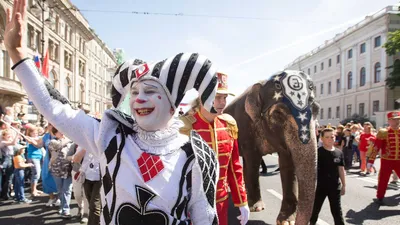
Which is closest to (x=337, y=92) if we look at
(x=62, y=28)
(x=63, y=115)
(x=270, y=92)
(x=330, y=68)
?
(x=330, y=68)

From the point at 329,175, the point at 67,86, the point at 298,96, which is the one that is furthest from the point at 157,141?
the point at 67,86

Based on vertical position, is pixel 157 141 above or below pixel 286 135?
above

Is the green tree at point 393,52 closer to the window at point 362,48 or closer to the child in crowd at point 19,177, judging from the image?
the window at point 362,48

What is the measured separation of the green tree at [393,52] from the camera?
91.4 feet

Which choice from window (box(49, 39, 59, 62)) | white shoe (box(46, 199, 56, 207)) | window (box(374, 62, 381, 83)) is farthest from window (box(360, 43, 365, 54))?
white shoe (box(46, 199, 56, 207))

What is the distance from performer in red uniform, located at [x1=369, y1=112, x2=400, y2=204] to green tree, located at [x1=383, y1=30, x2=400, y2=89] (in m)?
26.1

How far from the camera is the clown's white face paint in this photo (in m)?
1.61

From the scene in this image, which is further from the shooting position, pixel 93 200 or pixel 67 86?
pixel 67 86

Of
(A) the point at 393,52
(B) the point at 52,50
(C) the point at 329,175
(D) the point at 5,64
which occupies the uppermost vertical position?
(B) the point at 52,50

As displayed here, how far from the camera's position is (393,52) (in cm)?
2845

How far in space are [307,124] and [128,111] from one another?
7.48 feet

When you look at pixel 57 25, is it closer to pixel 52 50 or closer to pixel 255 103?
pixel 52 50

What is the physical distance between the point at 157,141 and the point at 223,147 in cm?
134

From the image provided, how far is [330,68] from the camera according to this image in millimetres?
45500
